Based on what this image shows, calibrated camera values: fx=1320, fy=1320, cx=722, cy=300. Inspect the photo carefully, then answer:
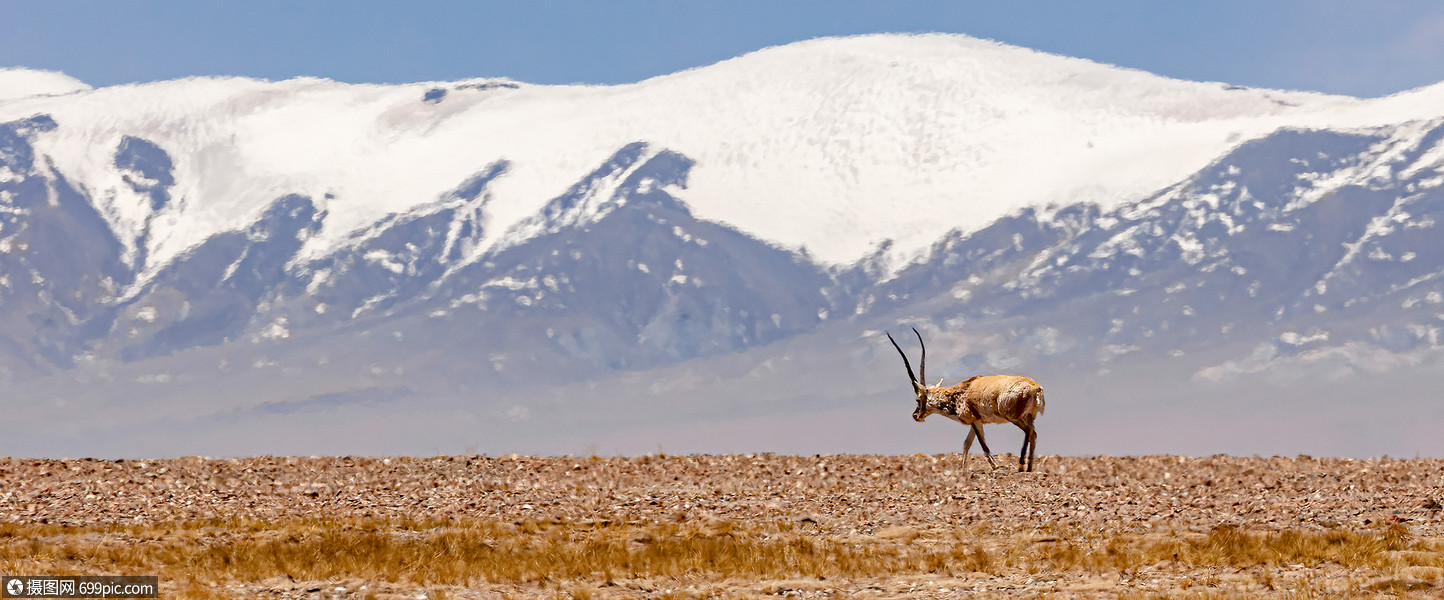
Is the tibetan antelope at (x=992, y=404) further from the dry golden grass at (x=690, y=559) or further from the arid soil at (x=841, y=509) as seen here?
the dry golden grass at (x=690, y=559)

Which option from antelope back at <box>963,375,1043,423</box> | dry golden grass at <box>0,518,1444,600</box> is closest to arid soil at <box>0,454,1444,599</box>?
dry golden grass at <box>0,518,1444,600</box>

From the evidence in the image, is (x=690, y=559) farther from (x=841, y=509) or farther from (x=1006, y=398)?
(x=1006, y=398)

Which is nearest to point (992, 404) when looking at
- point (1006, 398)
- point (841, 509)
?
point (1006, 398)

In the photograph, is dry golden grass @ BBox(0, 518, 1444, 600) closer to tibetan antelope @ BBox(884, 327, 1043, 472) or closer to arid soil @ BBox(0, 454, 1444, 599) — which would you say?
arid soil @ BBox(0, 454, 1444, 599)

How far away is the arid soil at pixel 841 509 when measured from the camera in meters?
19.0

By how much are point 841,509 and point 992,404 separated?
22.8 feet

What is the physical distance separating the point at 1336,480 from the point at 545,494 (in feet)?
58.9

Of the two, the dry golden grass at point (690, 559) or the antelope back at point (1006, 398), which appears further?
the antelope back at point (1006, 398)

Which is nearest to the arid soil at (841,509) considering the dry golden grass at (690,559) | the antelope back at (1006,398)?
the dry golden grass at (690,559)

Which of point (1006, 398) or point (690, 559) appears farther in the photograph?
point (1006, 398)

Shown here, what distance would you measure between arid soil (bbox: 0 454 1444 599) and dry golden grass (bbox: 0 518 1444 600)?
0.28 feet

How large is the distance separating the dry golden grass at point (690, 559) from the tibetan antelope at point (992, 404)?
27.2 ft

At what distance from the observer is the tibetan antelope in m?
31.4

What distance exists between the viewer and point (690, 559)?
21312 mm
